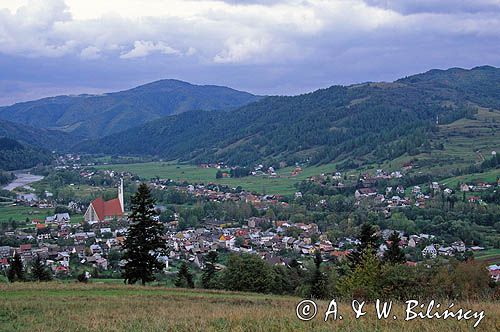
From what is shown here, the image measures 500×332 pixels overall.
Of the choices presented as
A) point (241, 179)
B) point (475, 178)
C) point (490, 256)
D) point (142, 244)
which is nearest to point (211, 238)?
point (490, 256)

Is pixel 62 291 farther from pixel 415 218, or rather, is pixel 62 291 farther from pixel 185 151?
pixel 185 151

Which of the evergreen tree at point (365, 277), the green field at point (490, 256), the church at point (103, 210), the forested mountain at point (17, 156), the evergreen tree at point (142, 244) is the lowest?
the green field at point (490, 256)

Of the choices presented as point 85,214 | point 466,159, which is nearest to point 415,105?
point 466,159

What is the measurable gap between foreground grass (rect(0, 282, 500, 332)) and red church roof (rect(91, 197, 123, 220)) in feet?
190

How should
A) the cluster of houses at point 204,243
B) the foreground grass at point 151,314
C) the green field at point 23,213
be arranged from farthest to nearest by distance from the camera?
the green field at point 23,213 → the cluster of houses at point 204,243 → the foreground grass at point 151,314

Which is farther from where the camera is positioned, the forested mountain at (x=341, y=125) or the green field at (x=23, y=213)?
the forested mountain at (x=341, y=125)

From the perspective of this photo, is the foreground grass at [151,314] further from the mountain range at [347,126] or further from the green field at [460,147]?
the mountain range at [347,126]

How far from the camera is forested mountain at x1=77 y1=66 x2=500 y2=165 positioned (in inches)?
5010

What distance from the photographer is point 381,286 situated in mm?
16062

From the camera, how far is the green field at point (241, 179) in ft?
323

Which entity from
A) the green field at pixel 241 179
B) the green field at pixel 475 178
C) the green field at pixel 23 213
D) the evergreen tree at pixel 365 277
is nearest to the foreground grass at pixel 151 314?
the evergreen tree at pixel 365 277

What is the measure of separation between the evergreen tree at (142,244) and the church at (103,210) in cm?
4962

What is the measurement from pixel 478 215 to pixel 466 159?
120 ft

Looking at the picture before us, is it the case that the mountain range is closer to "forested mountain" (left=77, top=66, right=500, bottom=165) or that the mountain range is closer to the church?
"forested mountain" (left=77, top=66, right=500, bottom=165)
